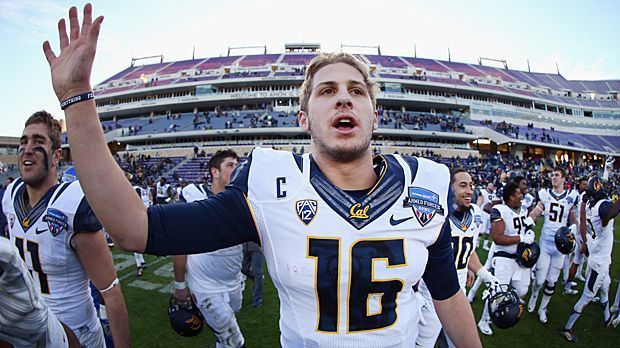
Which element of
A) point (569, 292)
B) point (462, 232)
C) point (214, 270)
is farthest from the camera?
point (569, 292)

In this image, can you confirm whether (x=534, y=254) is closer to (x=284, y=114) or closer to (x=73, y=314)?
(x=73, y=314)

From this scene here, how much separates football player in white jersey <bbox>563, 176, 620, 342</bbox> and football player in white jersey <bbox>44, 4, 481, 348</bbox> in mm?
5090

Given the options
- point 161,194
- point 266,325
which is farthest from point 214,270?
point 161,194

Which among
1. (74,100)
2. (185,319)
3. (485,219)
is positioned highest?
(74,100)

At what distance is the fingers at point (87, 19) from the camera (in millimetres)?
1175

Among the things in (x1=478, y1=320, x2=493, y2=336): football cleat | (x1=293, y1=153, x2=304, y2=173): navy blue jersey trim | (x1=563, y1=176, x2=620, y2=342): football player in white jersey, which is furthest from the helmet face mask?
(x1=293, y1=153, x2=304, y2=173): navy blue jersey trim

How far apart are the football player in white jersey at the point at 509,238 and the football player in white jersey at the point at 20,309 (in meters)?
5.05

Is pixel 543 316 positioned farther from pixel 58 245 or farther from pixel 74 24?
pixel 74 24

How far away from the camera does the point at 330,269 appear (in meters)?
1.37

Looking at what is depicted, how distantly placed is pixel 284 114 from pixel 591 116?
47719 mm

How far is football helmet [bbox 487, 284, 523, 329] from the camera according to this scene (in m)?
2.59

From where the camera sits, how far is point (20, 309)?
3.57 feet

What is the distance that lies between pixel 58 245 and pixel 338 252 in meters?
2.18

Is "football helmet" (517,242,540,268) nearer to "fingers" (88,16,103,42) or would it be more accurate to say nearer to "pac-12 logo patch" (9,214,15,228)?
"fingers" (88,16,103,42)
